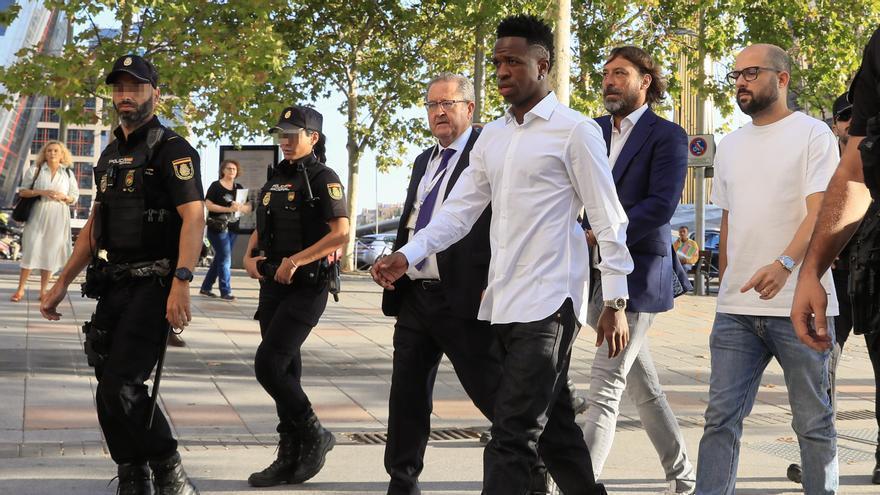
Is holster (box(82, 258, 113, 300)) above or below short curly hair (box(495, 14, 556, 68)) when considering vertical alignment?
below

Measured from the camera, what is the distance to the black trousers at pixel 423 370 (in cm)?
467

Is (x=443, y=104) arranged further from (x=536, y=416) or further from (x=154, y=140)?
(x=536, y=416)

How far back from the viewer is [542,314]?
3988mm

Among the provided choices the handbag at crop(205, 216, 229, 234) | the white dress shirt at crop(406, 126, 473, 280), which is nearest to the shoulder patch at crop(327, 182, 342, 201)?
the white dress shirt at crop(406, 126, 473, 280)

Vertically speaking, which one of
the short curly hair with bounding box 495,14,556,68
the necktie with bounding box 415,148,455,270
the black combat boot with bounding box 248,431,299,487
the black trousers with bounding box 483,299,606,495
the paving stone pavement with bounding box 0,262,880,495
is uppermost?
the short curly hair with bounding box 495,14,556,68

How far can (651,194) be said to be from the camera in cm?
517

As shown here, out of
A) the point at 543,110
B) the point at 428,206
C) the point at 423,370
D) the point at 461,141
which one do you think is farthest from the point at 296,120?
the point at 543,110

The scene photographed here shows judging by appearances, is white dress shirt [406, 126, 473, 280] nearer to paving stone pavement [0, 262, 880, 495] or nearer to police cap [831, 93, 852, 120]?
paving stone pavement [0, 262, 880, 495]

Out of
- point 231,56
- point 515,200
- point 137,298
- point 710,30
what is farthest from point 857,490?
point 710,30

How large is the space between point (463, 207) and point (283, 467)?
1.86 m

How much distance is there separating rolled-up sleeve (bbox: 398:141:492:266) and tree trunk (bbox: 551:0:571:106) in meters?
7.82

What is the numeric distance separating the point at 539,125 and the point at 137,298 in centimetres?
184

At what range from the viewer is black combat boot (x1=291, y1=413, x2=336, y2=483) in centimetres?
561

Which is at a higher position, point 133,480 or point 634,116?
point 634,116
